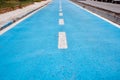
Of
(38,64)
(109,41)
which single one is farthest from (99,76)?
(109,41)

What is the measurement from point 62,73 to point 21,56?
183 centimetres

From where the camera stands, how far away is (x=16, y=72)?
16.5ft

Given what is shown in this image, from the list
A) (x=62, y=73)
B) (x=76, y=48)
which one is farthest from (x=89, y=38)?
(x=62, y=73)

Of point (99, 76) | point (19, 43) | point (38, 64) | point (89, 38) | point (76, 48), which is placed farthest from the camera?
point (89, 38)

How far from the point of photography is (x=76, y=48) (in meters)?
7.09

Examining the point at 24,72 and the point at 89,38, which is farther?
the point at 89,38

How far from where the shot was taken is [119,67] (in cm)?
530

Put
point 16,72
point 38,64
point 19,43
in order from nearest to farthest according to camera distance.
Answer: point 16,72 < point 38,64 < point 19,43

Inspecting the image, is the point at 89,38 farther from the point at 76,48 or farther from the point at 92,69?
the point at 92,69

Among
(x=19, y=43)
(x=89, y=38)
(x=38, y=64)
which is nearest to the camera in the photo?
(x=38, y=64)

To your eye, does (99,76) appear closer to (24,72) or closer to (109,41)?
(24,72)

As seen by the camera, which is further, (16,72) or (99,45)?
(99,45)

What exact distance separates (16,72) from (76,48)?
2.56 meters

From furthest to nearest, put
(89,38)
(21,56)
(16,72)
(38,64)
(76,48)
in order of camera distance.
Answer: (89,38) < (76,48) < (21,56) < (38,64) < (16,72)
